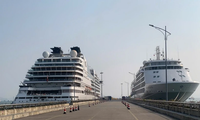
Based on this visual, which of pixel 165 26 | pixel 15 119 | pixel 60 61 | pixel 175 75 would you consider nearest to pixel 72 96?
pixel 60 61

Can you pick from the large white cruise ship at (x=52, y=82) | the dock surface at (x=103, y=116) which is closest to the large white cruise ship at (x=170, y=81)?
the large white cruise ship at (x=52, y=82)

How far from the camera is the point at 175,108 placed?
22.9 metres

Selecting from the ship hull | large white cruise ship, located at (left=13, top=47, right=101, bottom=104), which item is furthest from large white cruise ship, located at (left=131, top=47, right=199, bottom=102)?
large white cruise ship, located at (left=13, top=47, right=101, bottom=104)

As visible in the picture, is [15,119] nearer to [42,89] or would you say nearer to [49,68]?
[42,89]

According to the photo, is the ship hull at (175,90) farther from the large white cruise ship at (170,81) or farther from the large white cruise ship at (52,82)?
the large white cruise ship at (52,82)

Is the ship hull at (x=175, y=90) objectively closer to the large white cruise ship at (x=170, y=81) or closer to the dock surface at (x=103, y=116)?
the large white cruise ship at (x=170, y=81)

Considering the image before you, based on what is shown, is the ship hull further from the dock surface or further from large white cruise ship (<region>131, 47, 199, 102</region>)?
the dock surface

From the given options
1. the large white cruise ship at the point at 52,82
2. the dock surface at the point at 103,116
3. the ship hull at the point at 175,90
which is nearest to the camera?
the dock surface at the point at 103,116

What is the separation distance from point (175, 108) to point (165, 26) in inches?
637

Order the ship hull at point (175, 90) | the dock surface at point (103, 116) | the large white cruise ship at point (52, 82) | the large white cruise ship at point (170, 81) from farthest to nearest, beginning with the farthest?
the large white cruise ship at point (52, 82), the large white cruise ship at point (170, 81), the ship hull at point (175, 90), the dock surface at point (103, 116)

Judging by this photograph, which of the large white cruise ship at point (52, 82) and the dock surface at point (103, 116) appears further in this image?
the large white cruise ship at point (52, 82)

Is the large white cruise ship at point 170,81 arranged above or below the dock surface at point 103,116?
above

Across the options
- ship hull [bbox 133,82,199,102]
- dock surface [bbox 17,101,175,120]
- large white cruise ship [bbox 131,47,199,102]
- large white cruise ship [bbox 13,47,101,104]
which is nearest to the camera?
dock surface [bbox 17,101,175,120]

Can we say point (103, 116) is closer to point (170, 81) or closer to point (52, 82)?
point (170, 81)
